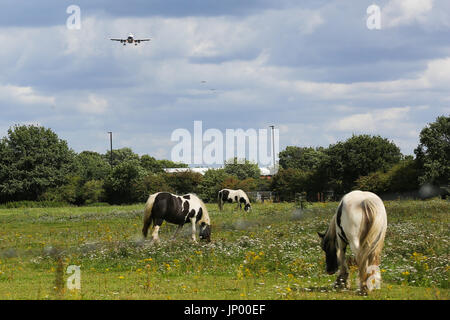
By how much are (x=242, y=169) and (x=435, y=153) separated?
8049 centimetres

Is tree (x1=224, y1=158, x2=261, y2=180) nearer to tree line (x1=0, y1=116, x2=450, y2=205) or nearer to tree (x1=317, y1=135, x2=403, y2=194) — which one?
tree line (x1=0, y1=116, x2=450, y2=205)

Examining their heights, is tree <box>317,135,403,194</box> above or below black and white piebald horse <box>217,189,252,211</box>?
above

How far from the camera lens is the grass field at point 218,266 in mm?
13030

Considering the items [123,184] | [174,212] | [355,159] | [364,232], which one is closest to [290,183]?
[355,159]

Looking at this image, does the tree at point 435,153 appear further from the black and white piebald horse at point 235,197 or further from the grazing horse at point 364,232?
the grazing horse at point 364,232

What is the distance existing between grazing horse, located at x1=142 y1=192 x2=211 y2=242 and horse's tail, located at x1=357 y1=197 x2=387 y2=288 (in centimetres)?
1193

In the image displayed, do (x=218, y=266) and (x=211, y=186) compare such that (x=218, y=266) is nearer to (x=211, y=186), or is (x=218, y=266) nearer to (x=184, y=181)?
(x=211, y=186)

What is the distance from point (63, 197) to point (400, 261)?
86.6 meters

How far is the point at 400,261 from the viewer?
18.2 meters

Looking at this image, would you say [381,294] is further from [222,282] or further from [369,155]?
[369,155]

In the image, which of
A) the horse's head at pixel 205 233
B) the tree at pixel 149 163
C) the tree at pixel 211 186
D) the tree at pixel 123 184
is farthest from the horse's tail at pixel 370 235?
the tree at pixel 149 163

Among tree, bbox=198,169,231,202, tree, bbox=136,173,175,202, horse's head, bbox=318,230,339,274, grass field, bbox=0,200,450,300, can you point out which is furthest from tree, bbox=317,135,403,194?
horse's head, bbox=318,230,339,274

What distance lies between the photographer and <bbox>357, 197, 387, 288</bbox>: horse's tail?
1240cm
